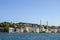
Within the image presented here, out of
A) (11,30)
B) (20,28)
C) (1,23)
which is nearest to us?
(11,30)

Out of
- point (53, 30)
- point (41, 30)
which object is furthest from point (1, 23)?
point (53, 30)

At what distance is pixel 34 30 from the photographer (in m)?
150

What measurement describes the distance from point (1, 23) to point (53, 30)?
143ft

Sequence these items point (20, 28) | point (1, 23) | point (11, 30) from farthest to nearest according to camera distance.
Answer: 1. point (1, 23)
2. point (20, 28)
3. point (11, 30)

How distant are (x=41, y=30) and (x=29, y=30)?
26.7ft

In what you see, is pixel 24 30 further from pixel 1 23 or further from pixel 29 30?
pixel 1 23

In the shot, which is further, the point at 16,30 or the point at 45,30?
the point at 45,30

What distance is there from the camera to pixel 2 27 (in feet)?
453

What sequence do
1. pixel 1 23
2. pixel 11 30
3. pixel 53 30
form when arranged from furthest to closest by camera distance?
pixel 53 30 → pixel 1 23 → pixel 11 30

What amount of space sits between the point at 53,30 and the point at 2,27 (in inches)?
2057

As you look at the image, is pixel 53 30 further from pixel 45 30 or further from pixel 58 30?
pixel 45 30

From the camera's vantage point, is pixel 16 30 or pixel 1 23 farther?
pixel 1 23

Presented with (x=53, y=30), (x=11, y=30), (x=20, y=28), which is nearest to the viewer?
(x=11, y=30)

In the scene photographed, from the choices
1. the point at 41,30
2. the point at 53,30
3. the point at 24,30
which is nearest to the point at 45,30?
the point at 41,30
